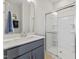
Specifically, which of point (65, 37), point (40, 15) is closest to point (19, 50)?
point (65, 37)

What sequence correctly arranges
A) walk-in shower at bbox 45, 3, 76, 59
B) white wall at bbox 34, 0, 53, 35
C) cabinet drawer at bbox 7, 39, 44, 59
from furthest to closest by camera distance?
white wall at bbox 34, 0, 53, 35
walk-in shower at bbox 45, 3, 76, 59
cabinet drawer at bbox 7, 39, 44, 59

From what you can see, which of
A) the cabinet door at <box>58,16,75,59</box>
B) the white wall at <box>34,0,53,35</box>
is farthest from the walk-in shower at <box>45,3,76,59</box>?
the white wall at <box>34,0,53,35</box>

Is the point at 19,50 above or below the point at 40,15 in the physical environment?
below

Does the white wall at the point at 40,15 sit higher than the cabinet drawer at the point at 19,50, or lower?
higher

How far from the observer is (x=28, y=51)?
6.21ft

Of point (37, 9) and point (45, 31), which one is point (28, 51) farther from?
point (37, 9)

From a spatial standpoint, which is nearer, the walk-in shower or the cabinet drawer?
the cabinet drawer

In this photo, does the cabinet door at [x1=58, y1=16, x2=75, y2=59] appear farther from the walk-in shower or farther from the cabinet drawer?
the cabinet drawer

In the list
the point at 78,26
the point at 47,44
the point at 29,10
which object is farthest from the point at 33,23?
the point at 78,26

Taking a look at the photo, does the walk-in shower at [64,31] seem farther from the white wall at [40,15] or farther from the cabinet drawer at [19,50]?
the white wall at [40,15]

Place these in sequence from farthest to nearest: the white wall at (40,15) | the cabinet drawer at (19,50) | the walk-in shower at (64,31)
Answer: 1. the white wall at (40,15)
2. the walk-in shower at (64,31)
3. the cabinet drawer at (19,50)

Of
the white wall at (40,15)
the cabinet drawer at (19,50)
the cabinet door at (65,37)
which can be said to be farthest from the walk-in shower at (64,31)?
the white wall at (40,15)

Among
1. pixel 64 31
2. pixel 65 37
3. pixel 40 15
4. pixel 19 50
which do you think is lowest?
pixel 19 50

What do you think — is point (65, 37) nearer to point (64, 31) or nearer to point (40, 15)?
point (64, 31)
